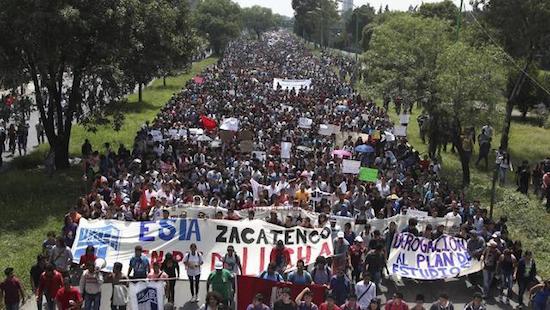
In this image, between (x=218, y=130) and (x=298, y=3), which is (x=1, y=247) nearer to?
(x=218, y=130)

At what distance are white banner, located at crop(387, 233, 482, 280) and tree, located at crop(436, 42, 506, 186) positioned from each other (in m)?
10.9

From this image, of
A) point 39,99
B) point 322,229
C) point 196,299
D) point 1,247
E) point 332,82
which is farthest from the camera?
point 332,82

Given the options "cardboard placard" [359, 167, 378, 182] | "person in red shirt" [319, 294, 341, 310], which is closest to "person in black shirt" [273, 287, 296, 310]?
"person in red shirt" [319, 294, 341, 310]

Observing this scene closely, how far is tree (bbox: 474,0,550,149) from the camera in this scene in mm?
27844

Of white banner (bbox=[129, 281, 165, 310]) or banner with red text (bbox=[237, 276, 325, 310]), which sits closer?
white banner (bbox=[129, 281, 165, 310])

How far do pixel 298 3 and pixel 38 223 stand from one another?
131 metres

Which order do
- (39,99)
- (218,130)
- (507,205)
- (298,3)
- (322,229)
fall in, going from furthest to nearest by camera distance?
(298,3)
(218,130)
(39,99)
(507,205)
(322,229)

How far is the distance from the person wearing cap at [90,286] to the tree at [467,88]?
16436 mm

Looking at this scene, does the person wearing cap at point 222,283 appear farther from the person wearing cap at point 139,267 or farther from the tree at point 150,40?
the tree at point 150,40

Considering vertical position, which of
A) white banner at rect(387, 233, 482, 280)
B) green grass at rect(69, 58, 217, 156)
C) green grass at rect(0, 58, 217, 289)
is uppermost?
white banner at rect(387, 233, 482, 280)

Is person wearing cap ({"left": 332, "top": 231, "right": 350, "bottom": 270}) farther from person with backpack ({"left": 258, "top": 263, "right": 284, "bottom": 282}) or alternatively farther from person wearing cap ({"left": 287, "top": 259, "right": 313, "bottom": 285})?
person with backpack ({"left": 258, "top": 263, "right": 284, "bottom": 282})

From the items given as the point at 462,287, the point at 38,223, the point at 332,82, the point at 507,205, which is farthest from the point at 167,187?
the point at 332,82

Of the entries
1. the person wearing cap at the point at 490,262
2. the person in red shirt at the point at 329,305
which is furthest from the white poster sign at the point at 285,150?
the person in red shirt at the point at 329,305

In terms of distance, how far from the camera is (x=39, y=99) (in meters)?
23.3
